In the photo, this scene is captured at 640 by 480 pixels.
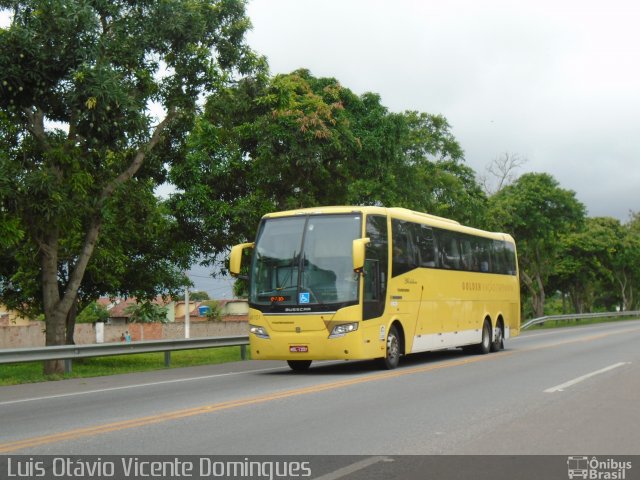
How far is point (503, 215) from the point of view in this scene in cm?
4553

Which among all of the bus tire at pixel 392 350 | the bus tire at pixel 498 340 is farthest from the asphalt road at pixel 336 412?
the bus tire at pixel 498 340

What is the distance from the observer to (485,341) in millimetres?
21938

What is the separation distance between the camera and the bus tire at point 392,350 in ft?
53.1

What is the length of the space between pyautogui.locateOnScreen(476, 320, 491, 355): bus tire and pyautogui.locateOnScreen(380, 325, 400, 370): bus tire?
559cm

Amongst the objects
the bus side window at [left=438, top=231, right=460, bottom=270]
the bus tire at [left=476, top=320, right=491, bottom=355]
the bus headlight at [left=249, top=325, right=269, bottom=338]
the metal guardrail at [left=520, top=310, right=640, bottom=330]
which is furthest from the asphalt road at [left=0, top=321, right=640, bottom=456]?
the metal guardrail at [left=520, top=310, right=640, bottom=330]

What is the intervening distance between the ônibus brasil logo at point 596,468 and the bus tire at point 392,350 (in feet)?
29.8

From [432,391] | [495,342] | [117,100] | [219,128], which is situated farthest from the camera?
[219,128]

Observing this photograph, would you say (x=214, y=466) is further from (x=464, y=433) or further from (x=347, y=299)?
(x=347, y=299)

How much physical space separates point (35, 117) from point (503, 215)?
107 feet

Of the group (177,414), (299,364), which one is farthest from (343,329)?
(177,414)

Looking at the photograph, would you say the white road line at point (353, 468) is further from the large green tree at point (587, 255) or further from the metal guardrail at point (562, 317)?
the large green tree at point (587, 255)

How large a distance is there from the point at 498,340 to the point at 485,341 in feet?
3.92

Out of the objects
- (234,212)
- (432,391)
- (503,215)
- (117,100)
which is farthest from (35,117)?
(503,215)

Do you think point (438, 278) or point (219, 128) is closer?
point (438, 278)
